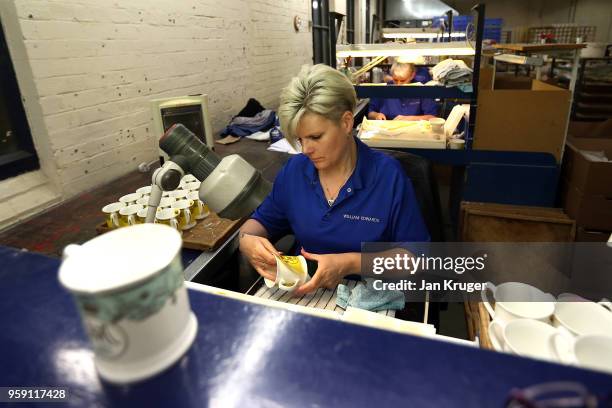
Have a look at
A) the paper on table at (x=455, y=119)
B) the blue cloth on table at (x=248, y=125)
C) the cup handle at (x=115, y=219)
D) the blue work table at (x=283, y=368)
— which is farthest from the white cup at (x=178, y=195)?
the paper on table at (x=455, y=119)

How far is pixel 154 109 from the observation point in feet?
7.11

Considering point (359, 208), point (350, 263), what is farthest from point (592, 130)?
point (350, 263)

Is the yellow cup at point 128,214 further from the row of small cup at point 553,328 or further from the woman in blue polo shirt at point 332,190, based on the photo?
the row of small cup at point 553,328

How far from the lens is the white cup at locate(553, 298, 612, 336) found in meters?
0.93

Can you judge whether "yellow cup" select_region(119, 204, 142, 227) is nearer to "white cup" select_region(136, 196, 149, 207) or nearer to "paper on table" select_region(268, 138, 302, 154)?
"white cup" select_region(136, 196, 149, 207)

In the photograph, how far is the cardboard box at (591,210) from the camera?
2.44m

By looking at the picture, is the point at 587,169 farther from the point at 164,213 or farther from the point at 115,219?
the point at 115,219

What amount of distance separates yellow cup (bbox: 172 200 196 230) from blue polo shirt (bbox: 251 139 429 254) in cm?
42

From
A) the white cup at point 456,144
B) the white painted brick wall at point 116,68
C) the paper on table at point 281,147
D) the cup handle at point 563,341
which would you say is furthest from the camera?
the paper on table at point 281,147

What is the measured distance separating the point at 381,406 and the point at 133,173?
2.73 metres

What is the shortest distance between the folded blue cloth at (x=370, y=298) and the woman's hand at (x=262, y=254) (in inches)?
10.6

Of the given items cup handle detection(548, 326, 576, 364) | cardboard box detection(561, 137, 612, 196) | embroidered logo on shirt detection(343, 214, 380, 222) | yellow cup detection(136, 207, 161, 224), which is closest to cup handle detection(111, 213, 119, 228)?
yellow cup detection(136, 207, 161, 224)

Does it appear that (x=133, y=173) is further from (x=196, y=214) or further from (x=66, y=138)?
(x=196, y=214)

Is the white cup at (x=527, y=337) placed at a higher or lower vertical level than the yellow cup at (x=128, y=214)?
higher
